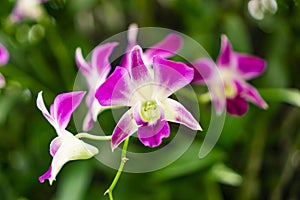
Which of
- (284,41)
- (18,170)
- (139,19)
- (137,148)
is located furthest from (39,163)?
(284,41)

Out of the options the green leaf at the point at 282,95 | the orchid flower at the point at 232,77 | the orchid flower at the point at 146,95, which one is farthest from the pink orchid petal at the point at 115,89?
the green leaf at the point at 282,95

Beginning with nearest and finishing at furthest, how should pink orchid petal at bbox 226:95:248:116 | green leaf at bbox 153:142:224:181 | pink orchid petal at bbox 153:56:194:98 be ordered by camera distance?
pink orchid petal at bbox 153:56:194:98 < pink orchid petal at bbox 226:95:248:116 < green leaf at bbox 153:142:224:181

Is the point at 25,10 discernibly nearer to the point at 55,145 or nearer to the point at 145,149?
the point at 145,149

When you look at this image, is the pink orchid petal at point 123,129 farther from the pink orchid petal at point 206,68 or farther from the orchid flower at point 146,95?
the pink orchid petal at point 206,68

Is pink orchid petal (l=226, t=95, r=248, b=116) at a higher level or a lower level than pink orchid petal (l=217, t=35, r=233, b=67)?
lower

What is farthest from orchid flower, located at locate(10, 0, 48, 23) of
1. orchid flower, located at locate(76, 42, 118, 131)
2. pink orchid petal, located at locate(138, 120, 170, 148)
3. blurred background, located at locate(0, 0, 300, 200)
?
pink orchid petal, located at locate(138, 120, 170, 148)

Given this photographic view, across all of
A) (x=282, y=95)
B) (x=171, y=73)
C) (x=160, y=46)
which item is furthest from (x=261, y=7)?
(x=171, y=73)

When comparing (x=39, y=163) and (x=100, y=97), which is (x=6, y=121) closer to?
(x=39, y=163)

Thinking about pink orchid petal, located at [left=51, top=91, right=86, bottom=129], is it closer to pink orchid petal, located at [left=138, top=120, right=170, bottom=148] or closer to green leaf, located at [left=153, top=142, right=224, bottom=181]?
pink orchid petal, located at [left=138, top=120, right=170, bottom=148]
